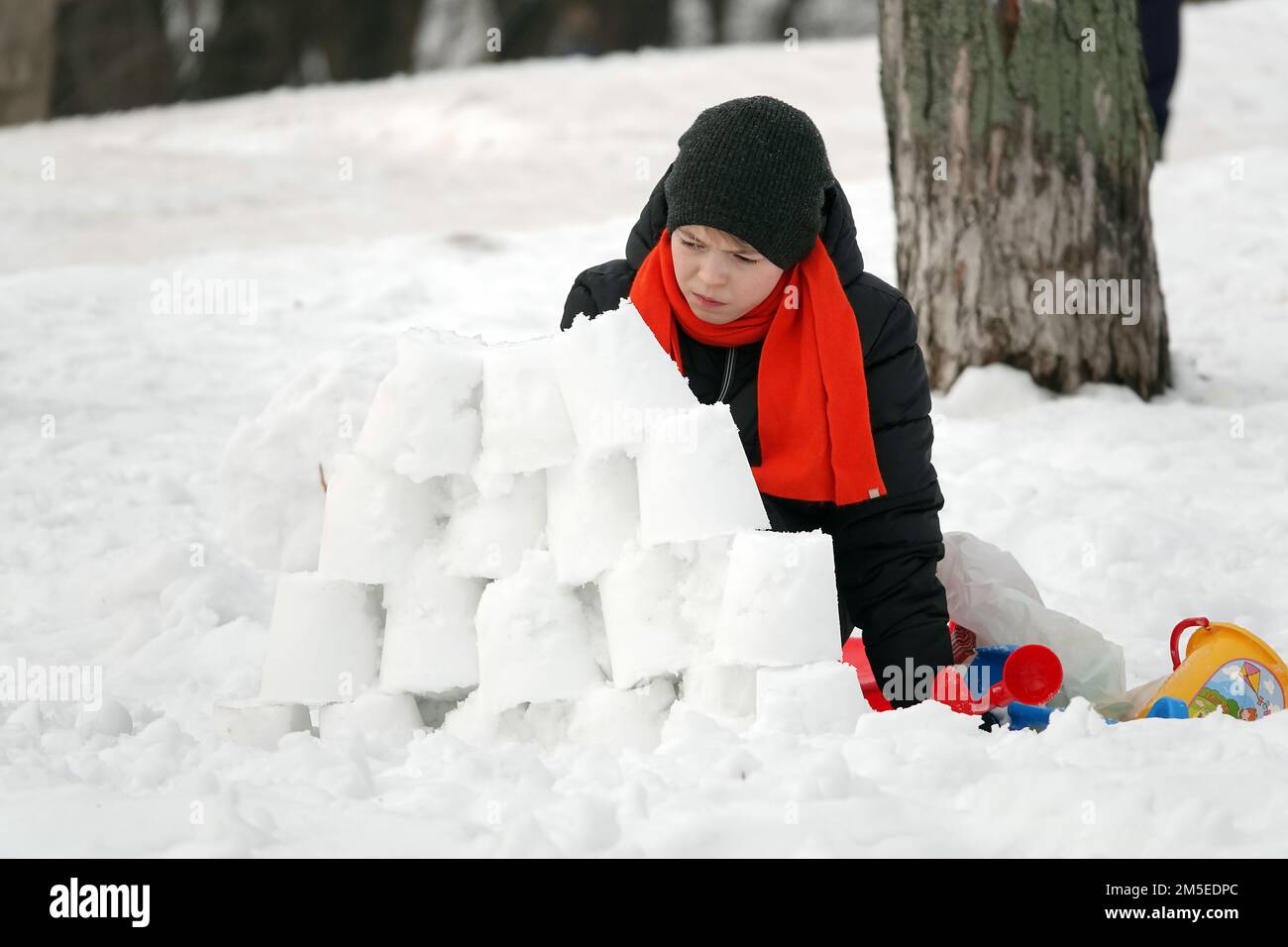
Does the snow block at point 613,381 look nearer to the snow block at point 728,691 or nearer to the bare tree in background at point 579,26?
the snow block at point 728,691

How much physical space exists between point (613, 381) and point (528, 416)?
0.15 m

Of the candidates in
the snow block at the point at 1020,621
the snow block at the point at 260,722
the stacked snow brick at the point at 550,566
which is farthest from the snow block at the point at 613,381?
the snow block at the point at 1020,621

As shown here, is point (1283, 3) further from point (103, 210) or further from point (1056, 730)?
point (1056, 730)

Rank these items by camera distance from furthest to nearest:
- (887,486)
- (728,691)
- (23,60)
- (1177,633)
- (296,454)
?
1. (23,60)
2. (1177,633)
3. (887,486)
4. (296,454)
5. (728,691)

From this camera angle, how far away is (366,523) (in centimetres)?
236

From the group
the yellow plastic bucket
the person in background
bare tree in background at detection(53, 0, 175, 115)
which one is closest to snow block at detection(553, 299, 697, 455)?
the yellow plastic bucket

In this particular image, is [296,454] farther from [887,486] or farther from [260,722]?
[887,486]

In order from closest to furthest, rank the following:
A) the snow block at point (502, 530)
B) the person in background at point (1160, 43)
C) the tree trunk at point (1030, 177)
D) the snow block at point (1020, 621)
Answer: the snow block at point (502, 530), the snow block at point (1020, 621), the tree trunk at point (1030, 177), the person in background at point (1160, 43)

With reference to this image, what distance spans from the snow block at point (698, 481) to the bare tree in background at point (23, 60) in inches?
480

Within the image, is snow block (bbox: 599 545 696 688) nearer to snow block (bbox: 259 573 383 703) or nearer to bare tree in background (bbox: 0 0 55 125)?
snow block (bbox: 259 573 383 703)

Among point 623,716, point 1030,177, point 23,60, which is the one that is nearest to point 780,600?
point 623,716

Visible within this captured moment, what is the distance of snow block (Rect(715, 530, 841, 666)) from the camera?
83.0 inches

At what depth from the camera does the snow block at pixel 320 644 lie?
2385 millimetres

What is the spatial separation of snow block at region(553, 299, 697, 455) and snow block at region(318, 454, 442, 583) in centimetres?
32
